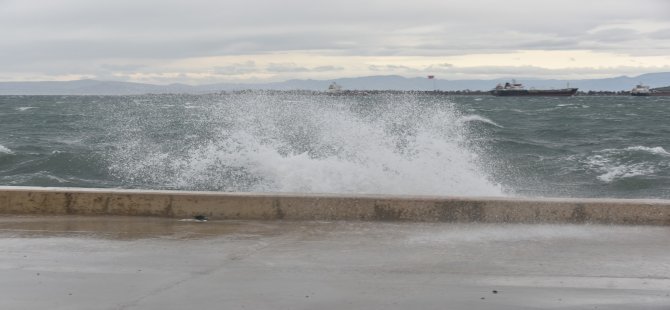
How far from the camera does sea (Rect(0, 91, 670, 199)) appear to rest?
13008 mm

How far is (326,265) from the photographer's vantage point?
5.64m

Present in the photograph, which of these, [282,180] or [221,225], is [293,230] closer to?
[221,225]

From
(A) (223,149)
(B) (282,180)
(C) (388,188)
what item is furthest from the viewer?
(A) (223,149)

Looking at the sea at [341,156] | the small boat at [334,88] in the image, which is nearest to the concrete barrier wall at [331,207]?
the sea at [341,156]

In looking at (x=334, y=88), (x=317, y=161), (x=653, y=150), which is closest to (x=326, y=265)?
(x=317, y=161)

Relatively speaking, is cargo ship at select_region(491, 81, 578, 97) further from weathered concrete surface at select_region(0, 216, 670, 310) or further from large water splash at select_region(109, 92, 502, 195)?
weathered concrete surface at select_region(0, 216, 670, 310)

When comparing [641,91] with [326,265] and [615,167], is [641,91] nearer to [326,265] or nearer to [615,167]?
[615,167]

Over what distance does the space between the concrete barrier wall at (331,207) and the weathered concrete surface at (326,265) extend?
165 mm

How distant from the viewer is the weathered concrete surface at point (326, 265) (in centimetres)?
476

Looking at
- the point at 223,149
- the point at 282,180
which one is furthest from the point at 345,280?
the point at 223,149

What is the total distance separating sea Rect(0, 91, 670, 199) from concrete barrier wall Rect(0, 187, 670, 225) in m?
4.41

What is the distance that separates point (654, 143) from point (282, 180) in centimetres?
1891

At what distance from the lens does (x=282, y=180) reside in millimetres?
13250

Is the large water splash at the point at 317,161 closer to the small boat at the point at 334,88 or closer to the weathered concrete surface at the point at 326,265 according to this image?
the weathered concrete surface at the point at 326,265
